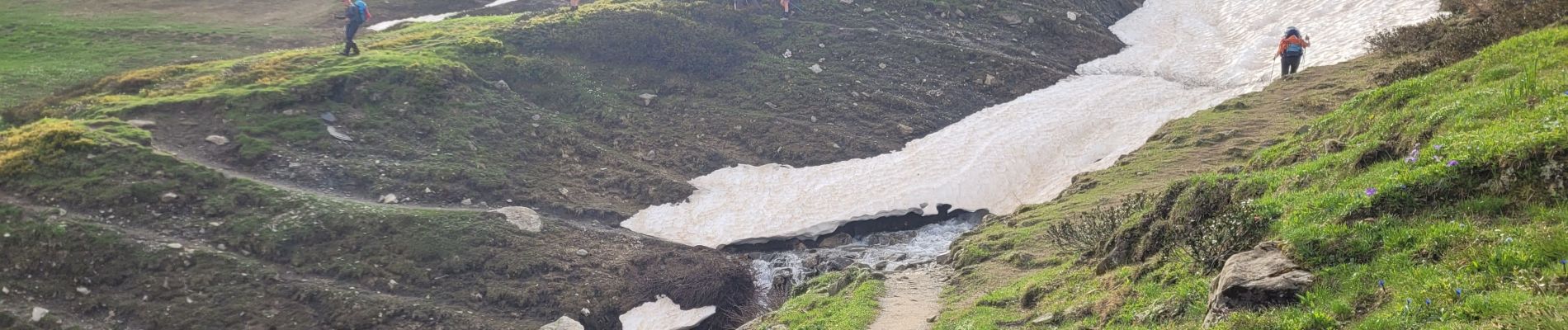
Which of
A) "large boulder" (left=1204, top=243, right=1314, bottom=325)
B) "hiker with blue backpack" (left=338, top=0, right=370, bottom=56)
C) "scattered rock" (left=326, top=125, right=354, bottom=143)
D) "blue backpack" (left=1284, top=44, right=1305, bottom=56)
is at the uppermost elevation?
"large boulder" (left=1204, top=243, right=1314, bottom=325)

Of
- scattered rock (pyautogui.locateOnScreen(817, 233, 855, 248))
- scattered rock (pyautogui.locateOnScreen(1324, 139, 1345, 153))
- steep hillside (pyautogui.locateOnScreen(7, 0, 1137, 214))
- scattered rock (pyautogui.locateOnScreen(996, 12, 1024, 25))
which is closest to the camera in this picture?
scattered rock (pyautogui.locateOnScreen(1324, 139, 1345, 153))

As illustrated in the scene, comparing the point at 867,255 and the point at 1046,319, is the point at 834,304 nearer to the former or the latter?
the point at 867,255

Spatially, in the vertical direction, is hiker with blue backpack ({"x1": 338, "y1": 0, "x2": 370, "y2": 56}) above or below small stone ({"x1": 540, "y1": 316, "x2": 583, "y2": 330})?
above

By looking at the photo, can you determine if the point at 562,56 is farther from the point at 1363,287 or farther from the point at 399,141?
the point at 1363,287

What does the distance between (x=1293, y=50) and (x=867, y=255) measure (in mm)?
15485

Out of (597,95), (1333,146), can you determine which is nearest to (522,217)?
(597,95)

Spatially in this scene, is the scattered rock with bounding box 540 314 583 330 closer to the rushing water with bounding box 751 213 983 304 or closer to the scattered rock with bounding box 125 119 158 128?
the rushing water with bounding box 751 213 983 304

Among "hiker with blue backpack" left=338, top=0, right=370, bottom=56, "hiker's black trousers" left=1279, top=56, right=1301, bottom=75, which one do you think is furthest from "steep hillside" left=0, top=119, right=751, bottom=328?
"hiker's black trousers" left=1279, top=56, right=1301, bottom=75

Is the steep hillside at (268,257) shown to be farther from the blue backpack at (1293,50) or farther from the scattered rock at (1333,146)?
the blue backpack at (1293,50)

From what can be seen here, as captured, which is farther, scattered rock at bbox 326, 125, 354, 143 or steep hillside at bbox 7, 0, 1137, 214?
scattered rock at bbox 326, 125, 354, 143

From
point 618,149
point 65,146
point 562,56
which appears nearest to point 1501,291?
point 618,149

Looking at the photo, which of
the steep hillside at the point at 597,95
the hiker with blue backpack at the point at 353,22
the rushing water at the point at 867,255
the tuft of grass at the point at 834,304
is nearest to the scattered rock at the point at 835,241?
the rushing water at the point at 867,255

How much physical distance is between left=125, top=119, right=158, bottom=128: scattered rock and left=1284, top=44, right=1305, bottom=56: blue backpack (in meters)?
30.3

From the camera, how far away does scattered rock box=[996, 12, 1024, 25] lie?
3900 cm
